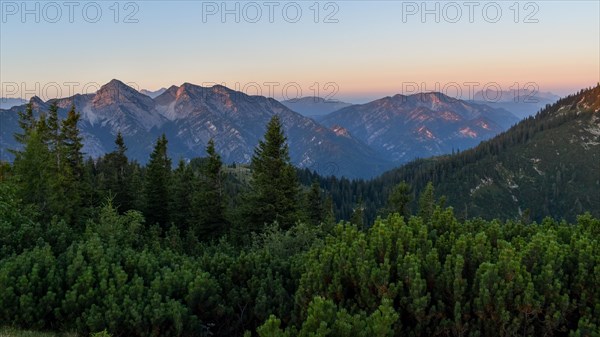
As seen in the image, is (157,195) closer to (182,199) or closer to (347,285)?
(182,199)

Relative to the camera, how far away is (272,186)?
138 ft

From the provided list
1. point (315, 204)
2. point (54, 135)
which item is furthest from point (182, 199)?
point (315, 204)

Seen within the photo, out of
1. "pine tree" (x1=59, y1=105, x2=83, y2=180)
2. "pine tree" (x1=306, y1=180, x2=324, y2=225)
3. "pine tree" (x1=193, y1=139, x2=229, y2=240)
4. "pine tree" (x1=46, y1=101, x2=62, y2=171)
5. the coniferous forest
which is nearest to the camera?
the coniferous forest

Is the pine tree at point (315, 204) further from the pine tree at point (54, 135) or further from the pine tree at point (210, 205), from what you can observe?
the pine tree at point (54, 135)

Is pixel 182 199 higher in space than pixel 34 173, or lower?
lower

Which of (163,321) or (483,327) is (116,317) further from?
(483,327)

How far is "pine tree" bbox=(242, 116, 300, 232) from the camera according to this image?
41781 mm

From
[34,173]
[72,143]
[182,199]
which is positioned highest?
[72,143]

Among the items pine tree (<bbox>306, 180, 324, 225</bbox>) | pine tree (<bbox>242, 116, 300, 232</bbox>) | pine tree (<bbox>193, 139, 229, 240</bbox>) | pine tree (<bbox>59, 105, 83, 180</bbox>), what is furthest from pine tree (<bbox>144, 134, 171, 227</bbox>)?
pine tree (<bbox>306, 180, 324, 225</bbox>)

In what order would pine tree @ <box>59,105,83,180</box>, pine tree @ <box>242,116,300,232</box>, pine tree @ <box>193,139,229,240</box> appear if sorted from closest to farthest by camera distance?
pine tree @ <box>242,116,300,232</box>, pine tree @ <box>193,139,229,240</box>, pine tree @ <box>59,105,83,180</box>

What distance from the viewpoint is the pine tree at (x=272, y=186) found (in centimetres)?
4178

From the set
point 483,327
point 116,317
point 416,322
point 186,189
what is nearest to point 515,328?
point 483,327

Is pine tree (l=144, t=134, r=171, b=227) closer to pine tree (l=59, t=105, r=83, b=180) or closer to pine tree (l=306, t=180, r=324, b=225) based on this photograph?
pine tree (l=59, t=105, r=83, b=180)

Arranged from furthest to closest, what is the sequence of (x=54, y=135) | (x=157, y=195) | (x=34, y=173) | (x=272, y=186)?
1. (x=157, y=195)
2. (x=54, y=135)
3. (x=272, y=186)
4. (x=34, y=173)
